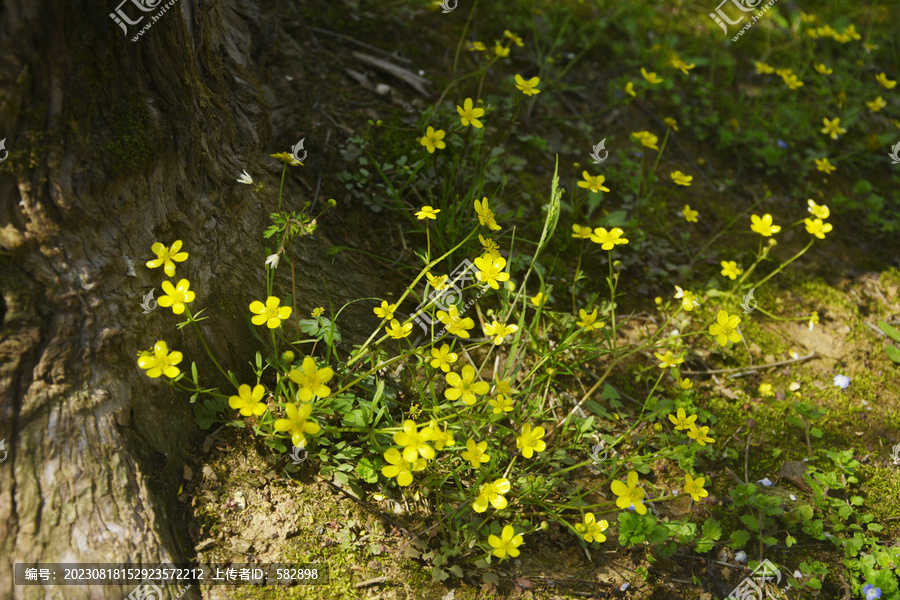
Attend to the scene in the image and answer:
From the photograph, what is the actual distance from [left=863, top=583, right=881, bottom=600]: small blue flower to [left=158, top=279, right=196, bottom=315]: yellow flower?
2.49m

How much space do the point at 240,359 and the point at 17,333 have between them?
689 millimetres

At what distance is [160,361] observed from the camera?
160cm

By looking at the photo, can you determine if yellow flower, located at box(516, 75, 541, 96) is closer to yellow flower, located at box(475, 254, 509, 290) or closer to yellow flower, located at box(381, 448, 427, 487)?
yellow flower, located at box(475, 254, 509, 290)

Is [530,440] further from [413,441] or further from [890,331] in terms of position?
→ [890,331]

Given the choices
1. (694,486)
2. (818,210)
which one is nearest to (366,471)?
(694,486)

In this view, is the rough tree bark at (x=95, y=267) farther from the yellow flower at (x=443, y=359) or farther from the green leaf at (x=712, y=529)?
the green leaf at (x=712, y=529)

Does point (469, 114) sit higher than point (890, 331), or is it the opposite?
point (469, 114)

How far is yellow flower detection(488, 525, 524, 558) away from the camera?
1.71 meters

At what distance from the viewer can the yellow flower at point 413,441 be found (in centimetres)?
162

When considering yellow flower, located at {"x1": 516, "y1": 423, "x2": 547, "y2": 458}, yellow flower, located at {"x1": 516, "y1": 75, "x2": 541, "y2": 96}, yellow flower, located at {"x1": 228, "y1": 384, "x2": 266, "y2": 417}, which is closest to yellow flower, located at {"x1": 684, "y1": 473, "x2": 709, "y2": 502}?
yellow flower, located at {"x1": 516, "y1": 423, "x2": 547, "y2": 458}

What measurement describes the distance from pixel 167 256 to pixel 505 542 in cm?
135

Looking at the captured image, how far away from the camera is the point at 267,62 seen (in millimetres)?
2770

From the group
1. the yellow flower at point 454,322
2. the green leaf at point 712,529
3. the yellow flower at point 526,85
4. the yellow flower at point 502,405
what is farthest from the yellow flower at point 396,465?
the yellow flower at point 526,85

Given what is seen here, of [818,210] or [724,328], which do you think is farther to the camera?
[818,210]
